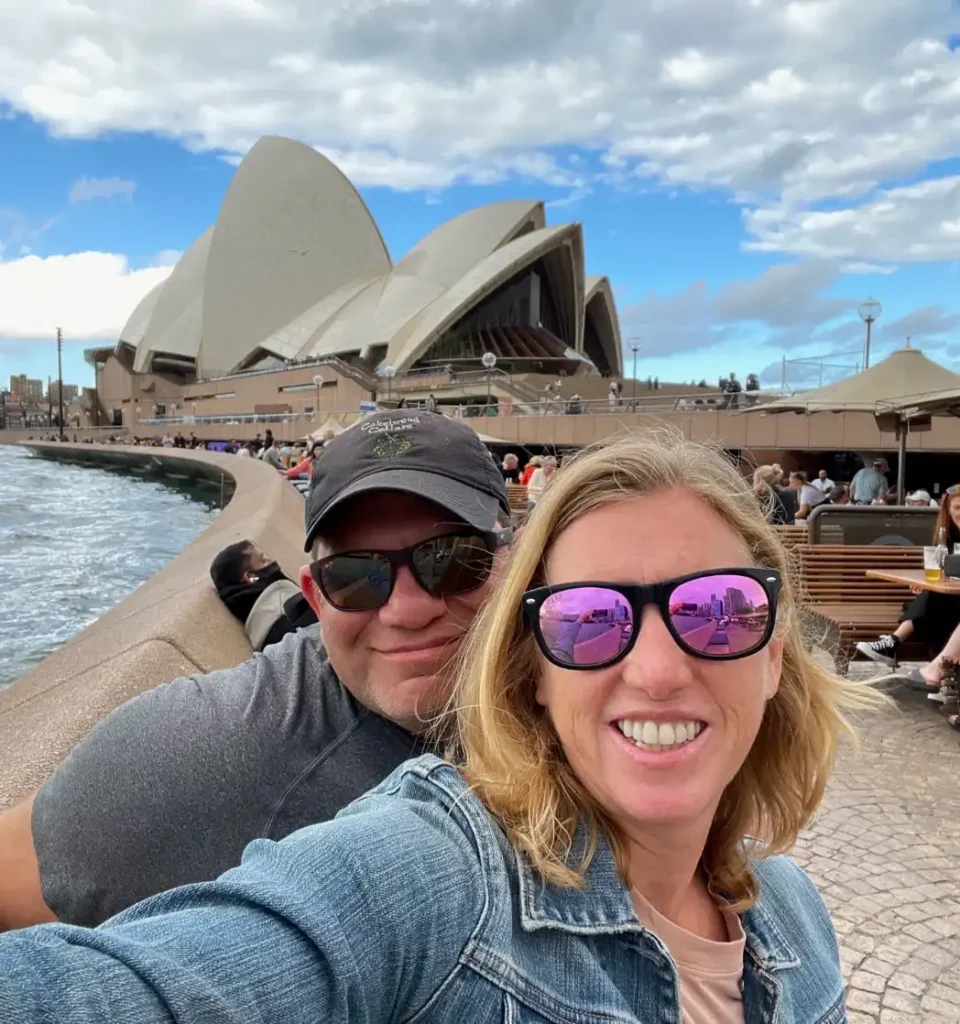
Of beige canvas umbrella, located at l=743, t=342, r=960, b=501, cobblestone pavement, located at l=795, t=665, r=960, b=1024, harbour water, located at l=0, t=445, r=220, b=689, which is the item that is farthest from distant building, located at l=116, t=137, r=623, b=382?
cobblestone pavement, located at l=795, t=665, r=960, b=1024

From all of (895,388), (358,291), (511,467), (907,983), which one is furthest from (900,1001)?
(358,291)

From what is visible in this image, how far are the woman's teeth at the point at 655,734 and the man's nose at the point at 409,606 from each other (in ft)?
1.53

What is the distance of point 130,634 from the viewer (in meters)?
2.62

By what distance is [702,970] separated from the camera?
0.85 m

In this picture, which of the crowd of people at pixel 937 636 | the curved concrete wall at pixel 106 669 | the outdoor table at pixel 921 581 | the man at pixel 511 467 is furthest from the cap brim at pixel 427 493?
the man at pixel 511 467

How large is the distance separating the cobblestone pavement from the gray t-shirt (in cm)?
161

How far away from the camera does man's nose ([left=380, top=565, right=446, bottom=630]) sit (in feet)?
4.00

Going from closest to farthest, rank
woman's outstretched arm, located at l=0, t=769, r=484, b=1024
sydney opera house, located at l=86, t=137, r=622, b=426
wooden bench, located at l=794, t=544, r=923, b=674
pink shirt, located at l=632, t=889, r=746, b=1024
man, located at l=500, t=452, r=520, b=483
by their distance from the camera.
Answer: woman's outstretched arm, located at l=0, t=769, r=484, b=1024 → pink shirt, located at l=632, t=889, r=746, b=1024 → wooden bench, located at l=794, t=544, r=923, b=674 → man, located at l=500, t=452, r=520, b=483 → sydney opera house, located at l=86, t=137, r=622, b=426

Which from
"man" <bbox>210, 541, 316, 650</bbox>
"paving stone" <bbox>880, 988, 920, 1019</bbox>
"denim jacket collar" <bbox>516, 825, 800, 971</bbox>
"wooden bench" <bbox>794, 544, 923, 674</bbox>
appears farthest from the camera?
"wooden bench" <bbox>794, 544, 923, 674</bbox>

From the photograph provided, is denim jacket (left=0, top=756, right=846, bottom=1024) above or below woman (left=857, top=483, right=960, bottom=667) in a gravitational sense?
above

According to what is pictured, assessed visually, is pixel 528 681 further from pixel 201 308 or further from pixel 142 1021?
pixel 201 308

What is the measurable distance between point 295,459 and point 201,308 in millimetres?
35456

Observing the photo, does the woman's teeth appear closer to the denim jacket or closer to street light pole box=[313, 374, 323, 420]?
the denim jacket

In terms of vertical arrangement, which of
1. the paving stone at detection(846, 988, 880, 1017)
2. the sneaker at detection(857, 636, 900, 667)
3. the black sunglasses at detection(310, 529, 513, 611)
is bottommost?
the paving stone at detection(846, 988, 880, 1017)
